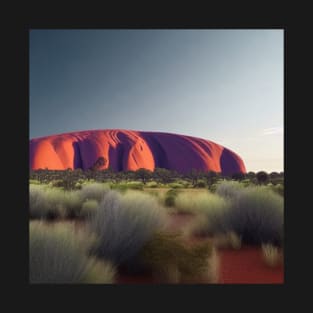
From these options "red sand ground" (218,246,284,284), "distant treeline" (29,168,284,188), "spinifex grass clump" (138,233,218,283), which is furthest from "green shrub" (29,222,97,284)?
"distant treeline" (29,168,284,188)

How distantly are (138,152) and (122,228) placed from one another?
46.6 metres

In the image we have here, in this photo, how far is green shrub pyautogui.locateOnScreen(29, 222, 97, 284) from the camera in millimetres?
3824

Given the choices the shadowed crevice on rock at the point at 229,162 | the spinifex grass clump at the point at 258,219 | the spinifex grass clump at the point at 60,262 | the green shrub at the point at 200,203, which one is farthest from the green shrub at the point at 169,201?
the shadowed crevice on rock at the point at 229,162

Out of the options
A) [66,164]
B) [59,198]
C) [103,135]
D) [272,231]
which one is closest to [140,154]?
[103,135]

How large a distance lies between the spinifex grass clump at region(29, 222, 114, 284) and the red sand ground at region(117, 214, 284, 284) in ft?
1.88

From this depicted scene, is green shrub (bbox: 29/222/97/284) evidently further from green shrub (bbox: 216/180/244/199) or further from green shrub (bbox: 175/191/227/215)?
green shrub (bbox: 216/180/244/199)

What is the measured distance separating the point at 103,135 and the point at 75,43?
44600mm

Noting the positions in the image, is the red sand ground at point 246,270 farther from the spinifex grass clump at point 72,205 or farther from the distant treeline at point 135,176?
the distant treeline at point 135,176

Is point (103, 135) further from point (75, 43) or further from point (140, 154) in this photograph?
point (75, 43)

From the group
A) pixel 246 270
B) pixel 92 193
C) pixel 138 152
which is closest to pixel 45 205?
pixel 92 193

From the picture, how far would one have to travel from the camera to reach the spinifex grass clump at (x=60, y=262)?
383 cm

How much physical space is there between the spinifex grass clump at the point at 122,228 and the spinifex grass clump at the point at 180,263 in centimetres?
31

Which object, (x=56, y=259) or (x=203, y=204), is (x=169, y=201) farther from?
(x=56, y=259)

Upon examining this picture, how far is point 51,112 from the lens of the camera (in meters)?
7.33
